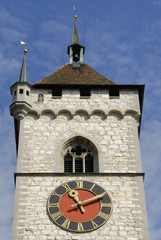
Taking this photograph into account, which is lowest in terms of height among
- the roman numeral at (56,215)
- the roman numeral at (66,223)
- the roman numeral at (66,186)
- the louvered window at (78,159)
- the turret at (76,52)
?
the roman numeral at (66,223)

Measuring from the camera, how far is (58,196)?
2112cm

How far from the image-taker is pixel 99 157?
2253 cm

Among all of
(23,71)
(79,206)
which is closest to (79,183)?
(79,206)

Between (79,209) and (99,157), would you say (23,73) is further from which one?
(79,209)

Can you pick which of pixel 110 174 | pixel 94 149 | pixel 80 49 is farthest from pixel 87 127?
pixel 80 49

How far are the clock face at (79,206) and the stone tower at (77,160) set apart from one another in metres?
0.03

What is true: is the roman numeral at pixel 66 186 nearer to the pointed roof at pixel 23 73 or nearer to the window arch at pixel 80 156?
the window arch at pixel 80 156

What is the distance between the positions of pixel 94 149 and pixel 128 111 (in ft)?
7.03

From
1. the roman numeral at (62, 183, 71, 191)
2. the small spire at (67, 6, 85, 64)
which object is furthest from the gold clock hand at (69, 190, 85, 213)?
A: the small spire at (67, 6, 85, 64)

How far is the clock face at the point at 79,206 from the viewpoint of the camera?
2034cm

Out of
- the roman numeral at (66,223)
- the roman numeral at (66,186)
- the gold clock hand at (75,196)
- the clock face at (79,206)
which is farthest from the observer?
the roman numeral at (66,186)

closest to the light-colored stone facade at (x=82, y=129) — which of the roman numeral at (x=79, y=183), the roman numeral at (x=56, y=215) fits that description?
the roman numeral at (x=79, y=183)

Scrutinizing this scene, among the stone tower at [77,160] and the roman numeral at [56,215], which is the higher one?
the stone tower at [77,160]

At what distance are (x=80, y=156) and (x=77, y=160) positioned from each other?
180 mm
